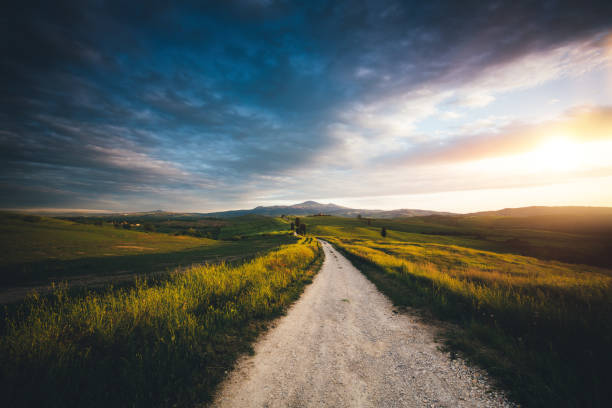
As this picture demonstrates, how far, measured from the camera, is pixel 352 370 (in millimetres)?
4926

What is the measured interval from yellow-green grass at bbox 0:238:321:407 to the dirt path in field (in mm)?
746

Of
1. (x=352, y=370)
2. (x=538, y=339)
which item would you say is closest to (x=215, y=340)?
(x=352, y=370)

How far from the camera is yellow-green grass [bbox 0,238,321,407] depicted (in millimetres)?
3564

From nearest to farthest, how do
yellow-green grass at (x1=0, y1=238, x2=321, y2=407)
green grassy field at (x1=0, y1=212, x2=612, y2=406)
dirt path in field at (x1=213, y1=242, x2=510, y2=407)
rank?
yellow-green grass at (x1=0, y1=238, x2=321, y2=407) → green grassy field at (x1=0, y1=212, x2=612, y2=406) → dirt path in field at (x1=213, y1=242, x2=510, y2=407)

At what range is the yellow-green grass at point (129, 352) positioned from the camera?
140 inches

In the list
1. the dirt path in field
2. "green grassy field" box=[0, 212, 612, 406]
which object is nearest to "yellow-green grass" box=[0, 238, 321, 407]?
"green grassy field" box=[0, 212, 612, 406]

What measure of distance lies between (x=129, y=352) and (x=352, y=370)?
17.1ft

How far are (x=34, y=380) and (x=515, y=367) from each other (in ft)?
31.1

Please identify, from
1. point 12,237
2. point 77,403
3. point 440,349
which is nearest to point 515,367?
point 440,349

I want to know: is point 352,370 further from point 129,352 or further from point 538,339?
point 129,352

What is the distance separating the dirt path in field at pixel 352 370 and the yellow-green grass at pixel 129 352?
2.45 ft

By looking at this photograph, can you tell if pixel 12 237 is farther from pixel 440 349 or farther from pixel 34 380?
pixel 440 349

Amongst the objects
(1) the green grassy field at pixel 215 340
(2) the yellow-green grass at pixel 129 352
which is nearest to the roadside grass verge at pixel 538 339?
(1) the green grassy field at pixel 215 340

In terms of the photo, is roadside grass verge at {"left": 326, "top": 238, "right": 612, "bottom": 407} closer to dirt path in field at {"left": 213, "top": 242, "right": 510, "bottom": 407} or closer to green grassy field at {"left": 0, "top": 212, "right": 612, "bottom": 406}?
green grassy field at {"left": 0, "top": 212, "right": 612, "bottom": 406}
